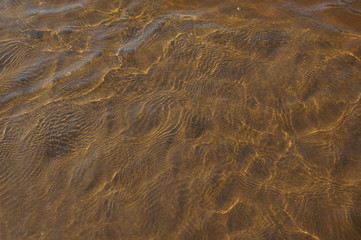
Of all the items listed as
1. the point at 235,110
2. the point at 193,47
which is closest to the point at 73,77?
the point at 193,47

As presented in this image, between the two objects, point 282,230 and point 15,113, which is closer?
point 282,230

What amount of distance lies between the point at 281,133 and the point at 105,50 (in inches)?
99.9

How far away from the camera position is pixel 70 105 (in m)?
3.73

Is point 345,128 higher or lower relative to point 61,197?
higher

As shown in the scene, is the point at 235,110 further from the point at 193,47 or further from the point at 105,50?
the point at 105,50

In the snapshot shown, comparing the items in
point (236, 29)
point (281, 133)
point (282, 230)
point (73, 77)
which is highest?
point (236, 29)

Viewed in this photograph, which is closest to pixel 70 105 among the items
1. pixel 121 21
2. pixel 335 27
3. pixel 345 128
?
pixel 121 21

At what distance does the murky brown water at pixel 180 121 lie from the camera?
293 centimetres

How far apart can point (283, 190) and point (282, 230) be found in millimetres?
396

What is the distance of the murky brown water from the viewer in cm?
293

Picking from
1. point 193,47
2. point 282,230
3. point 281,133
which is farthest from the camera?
point 193,47

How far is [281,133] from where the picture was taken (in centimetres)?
352

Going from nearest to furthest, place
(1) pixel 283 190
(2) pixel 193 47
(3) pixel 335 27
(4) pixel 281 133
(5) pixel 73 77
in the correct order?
(1) pixel 283 190 → (4) pixel 281 133 → (5) pixel 73 77 → (2) pixel 193 47 → (3) pixel 335 27

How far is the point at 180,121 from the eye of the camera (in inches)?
142
